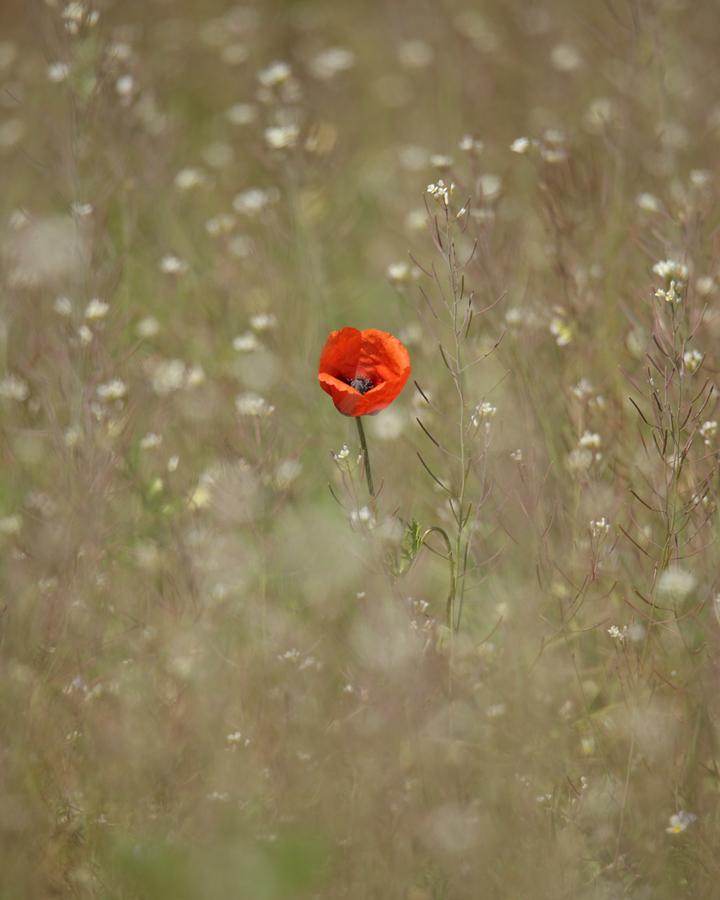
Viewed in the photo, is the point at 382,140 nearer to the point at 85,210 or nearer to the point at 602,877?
the point at 85,210

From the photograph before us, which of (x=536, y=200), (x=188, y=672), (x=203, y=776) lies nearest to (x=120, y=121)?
(x=536, y=200)

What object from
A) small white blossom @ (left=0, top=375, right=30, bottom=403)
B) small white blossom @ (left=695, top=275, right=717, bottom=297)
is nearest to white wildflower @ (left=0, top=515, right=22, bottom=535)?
small white blossom @ (left=0, top=375, right=30, bottom=403)

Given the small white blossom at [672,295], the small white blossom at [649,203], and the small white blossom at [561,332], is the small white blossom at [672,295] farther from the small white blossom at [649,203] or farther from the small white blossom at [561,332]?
the small white blossom at [649,203]

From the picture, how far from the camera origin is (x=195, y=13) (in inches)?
211

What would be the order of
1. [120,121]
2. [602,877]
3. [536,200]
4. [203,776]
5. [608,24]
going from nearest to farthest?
[602,877], [203,776], [120,121], [536,200], [608,24]

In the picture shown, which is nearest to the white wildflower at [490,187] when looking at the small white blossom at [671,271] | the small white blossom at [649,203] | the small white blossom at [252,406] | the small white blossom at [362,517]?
the small white blossom at [649,203]

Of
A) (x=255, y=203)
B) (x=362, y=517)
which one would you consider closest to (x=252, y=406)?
(x=362, y=517)

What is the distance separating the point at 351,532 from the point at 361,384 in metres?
0.59

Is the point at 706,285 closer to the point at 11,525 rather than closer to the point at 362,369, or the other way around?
the point at 362,369

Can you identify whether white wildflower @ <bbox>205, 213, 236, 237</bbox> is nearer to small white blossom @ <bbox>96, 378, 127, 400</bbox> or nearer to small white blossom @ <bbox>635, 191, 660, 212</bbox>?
small white blossom @ <bbox>96, 378, 127, 400</bbox>

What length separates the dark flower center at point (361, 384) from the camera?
198 centimetres

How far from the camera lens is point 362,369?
1.98 meters

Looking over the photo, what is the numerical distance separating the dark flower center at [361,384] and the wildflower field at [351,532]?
0.6 inches

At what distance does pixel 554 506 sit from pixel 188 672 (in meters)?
0.76
